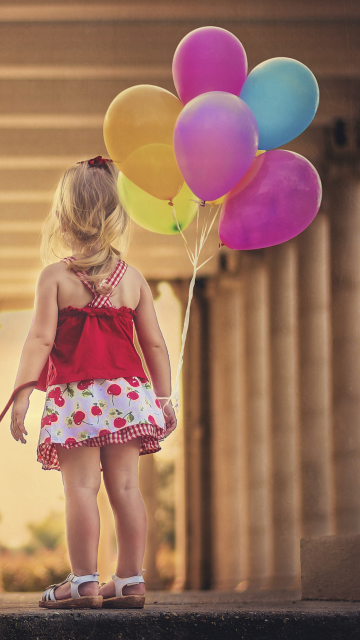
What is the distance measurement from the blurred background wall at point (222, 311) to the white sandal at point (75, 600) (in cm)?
410

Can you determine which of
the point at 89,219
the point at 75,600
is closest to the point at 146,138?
the point at 89,219

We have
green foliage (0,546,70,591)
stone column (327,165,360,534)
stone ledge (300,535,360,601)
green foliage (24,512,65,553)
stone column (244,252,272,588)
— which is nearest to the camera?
stone ledge (300,535,360,601)

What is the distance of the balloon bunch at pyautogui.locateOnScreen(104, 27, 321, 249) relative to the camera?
2641 millimetres

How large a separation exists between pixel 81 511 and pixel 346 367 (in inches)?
202

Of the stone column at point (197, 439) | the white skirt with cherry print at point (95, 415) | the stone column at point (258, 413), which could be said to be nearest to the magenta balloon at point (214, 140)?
the white skirt with cherry print at point (95, 415)

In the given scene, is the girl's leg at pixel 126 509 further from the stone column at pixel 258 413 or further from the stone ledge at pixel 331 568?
the stone column at pixel 258 413

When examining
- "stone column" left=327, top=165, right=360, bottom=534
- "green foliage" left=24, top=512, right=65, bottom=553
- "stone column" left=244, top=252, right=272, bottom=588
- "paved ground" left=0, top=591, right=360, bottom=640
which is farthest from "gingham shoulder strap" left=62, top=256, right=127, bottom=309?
"green foliage" left=24, top=512, right=65, bottom=553

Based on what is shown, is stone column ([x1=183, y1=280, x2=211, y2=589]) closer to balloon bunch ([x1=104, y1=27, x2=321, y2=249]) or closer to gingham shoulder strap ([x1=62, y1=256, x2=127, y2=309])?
balloon bunch ([x1=104, y1=27, x2=321, y2=249])

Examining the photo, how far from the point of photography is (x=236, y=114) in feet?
8.70

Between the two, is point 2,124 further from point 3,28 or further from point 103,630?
point 103,630

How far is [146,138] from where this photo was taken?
2.83 metres

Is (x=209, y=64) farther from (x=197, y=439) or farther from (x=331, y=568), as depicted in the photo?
(x=197, y=439)

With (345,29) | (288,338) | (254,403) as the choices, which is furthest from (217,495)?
(345,29)

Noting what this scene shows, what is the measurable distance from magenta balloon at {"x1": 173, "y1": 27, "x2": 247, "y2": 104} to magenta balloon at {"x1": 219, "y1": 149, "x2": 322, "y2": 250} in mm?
321
